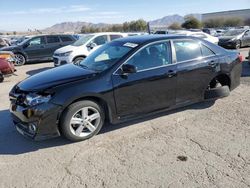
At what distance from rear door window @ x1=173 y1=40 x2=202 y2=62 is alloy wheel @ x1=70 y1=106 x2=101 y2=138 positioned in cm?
193

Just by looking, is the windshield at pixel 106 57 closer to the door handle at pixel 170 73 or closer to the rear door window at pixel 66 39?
the door handle at pixel 170 73

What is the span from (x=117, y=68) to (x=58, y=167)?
6.05ft

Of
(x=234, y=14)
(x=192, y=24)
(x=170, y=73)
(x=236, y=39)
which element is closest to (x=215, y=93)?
(x=170, y=73)

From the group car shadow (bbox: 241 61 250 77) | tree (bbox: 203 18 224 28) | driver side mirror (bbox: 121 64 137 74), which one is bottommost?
tree (bbox: 203 18 224 28)

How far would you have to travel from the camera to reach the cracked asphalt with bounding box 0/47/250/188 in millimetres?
3484

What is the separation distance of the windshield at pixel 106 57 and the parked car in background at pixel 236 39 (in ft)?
50.4

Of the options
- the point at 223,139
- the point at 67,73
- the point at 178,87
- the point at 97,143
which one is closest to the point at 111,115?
the point at 97,143

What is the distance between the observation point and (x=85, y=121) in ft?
15.0

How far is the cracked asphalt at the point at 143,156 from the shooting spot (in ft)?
11.4

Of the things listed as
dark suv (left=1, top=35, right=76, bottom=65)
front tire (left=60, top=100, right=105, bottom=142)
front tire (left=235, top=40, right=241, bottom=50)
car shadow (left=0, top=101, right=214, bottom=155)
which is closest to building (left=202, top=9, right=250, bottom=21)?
front tire (left=235, top=40, right=241, bottom=50)

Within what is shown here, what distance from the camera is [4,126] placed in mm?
5332

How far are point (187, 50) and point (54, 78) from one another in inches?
102

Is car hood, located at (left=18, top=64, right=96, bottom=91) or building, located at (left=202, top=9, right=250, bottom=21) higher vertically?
car hood, located at (left=18, top=64, right=96, bottom=91)

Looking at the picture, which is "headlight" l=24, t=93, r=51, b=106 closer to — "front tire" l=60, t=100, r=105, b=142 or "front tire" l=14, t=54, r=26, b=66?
"front tire" l=60, t=100, r=105, b=142
